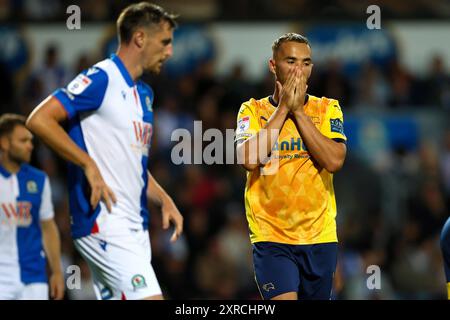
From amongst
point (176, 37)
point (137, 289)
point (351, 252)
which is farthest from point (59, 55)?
point (137, 289)

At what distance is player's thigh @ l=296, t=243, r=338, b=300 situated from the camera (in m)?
5.49

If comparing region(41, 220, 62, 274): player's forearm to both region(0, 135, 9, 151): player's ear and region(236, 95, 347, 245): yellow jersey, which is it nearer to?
region(0, 135, 9, 151): player's ear

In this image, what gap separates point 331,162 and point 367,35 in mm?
8348

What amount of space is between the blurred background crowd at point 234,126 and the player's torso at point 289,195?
4.19m

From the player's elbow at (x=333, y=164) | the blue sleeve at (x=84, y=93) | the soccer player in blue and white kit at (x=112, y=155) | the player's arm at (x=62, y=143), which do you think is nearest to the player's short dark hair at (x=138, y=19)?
the soccer player in blue and white kit at (x=112, y=155)

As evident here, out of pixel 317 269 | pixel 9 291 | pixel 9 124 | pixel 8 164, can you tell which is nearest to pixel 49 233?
pixel 9 291

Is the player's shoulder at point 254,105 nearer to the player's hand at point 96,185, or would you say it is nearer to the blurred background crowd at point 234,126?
the player's hand at point 96,185

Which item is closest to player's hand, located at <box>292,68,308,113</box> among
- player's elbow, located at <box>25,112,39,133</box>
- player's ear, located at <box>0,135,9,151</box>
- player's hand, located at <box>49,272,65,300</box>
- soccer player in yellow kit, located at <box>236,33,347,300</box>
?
soccer player in yellow kit, located at <box>236,33,347,300</box>

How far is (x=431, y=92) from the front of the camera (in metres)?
13.0

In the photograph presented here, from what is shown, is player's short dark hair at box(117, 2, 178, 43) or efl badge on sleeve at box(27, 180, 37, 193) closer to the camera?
player's short dark hair at box(117, 2, 178, 43)

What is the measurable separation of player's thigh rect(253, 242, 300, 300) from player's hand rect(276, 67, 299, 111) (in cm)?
86

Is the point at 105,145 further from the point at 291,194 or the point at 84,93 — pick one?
the point at 291,194

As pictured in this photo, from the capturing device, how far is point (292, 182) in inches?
217

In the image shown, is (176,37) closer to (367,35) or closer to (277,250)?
(367,35)
